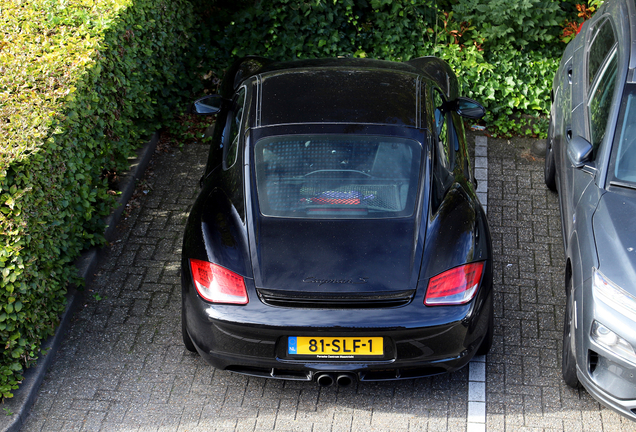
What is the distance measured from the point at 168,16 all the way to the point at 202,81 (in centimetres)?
115

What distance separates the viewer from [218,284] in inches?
155

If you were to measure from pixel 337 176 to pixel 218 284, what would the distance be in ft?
3.32

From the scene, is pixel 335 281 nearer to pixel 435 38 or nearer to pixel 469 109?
pixel 469 109

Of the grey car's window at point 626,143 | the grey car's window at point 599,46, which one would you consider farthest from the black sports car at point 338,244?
the grey car's window at point 599,46

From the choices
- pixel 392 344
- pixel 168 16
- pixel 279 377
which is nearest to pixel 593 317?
pixel 392 344

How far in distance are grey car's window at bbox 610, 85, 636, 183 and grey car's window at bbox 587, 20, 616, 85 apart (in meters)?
0.73

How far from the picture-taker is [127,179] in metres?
6.15

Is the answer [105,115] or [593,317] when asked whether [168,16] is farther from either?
[593,317]

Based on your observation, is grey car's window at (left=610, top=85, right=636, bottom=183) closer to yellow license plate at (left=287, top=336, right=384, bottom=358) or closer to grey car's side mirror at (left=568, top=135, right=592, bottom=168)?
grey car's side mirror at (left=568, top=135, right=592, bottom=168)

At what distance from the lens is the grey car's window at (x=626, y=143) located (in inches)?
165

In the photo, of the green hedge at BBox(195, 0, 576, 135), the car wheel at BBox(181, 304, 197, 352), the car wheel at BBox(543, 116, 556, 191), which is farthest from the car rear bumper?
the green hedge at BBox(195, 0, 576, 135)

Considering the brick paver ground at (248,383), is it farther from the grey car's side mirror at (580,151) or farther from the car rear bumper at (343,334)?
the grey car's side mirror at (580,151)

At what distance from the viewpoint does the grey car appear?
364cm

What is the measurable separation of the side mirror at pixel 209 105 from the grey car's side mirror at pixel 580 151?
8.60 feet
